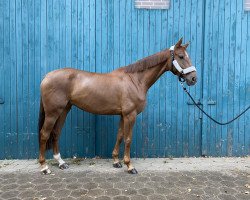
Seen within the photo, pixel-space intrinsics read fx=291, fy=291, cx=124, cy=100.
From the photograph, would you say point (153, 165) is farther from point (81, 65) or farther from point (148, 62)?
point (81, 65)

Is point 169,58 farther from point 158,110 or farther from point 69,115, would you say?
point 69,115

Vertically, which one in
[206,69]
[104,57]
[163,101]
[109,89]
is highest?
[104,57]

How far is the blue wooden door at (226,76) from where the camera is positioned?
5.73 metres

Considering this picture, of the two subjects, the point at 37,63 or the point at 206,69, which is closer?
the point at 37,63

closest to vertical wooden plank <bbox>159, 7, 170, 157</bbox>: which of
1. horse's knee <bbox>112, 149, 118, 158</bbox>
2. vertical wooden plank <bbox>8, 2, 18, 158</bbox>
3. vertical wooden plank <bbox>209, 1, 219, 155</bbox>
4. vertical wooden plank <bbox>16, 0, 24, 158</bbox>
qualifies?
vertical wooden plank <bbox>209, 1, 219, 155</bbox>

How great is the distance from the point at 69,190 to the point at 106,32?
3.00 m

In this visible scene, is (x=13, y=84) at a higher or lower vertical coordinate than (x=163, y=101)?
higher

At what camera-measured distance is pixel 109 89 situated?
497cm

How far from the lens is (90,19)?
5.59 m

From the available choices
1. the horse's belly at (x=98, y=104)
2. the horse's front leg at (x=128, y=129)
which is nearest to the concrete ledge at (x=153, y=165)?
Result: the horse's front leg at (x=128, y=129)

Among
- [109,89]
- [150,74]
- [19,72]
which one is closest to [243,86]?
[150,74]

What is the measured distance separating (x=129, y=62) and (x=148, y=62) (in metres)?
0.74

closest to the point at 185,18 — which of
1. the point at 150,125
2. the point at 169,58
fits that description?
the point at 169,58

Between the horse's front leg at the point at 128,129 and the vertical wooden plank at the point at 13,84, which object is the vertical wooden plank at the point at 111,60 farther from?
the vertical wooden plank at the point at 13,84
